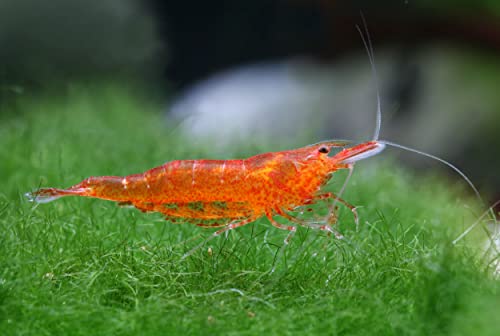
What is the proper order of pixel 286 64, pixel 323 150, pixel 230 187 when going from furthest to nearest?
pixel 286 64, pixel 323 150, pixel 230 187

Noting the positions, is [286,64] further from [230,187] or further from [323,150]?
[230,187]

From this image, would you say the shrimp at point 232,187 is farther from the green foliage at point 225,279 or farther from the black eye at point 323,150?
the green foliage at point 225,279

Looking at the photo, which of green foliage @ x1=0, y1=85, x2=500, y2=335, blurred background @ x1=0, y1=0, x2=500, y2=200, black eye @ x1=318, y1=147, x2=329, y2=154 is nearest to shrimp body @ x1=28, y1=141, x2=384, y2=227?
black eye @ x1=318, y1=147, x2=329, y2=154

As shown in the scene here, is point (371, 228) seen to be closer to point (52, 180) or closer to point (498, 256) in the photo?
point (498, 256)

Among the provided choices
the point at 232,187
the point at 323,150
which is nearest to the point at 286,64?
the point at 323,150

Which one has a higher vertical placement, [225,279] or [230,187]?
[230,187]

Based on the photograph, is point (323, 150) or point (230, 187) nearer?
point (230, 187)

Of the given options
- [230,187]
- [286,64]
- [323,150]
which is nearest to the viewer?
[230,187]
